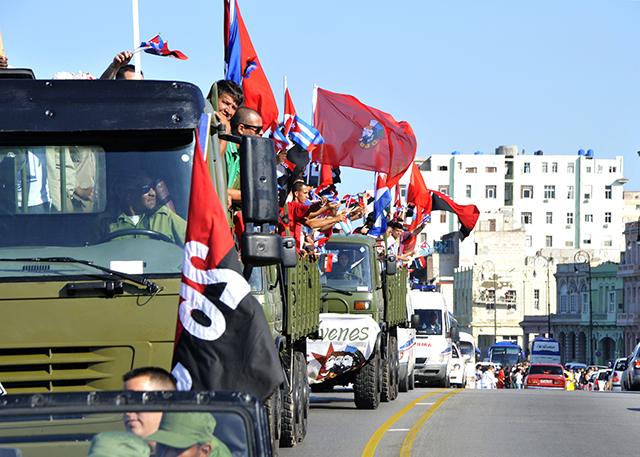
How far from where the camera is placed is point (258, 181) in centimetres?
597

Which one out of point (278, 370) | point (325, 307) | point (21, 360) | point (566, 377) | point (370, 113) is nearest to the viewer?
point (278, 370)

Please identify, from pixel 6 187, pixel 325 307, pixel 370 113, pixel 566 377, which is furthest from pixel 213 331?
pixel 566 377

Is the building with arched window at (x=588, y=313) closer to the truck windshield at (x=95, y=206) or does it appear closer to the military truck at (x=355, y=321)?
the military truck at (x=355, y=321)

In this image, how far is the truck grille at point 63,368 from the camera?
5457 millimetres

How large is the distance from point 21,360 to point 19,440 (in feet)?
7.15

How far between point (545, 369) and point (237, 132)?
45.0 m

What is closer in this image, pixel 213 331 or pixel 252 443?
pixel 252 443

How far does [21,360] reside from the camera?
5.47 m

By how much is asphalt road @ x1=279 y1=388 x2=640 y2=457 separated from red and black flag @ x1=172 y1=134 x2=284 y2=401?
263 inches

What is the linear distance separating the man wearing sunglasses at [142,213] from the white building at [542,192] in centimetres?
13625

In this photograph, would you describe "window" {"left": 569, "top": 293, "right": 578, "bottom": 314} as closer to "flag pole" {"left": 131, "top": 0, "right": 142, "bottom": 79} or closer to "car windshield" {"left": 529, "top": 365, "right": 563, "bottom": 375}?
"car windshield" {"left": 529, "top": 365, "right": 563, "bottom": 375}

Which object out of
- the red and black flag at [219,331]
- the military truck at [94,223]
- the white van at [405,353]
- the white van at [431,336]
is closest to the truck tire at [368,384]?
the white van at [405,353]

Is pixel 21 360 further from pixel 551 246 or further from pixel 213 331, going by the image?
pixel 551 246

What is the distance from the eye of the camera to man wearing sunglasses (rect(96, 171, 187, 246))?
5938mm
